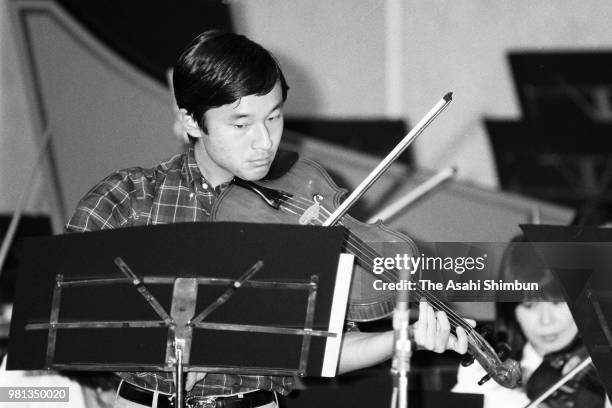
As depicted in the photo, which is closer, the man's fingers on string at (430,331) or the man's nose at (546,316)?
the man's fingers on string at (430,331)

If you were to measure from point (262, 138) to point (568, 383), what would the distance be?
0.98m

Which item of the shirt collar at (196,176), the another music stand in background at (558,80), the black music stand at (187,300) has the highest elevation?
the another music stand in background at (558,80)

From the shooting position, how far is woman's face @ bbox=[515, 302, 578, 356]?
2.24 metres

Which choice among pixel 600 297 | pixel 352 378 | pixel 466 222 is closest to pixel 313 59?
pixel 466 222

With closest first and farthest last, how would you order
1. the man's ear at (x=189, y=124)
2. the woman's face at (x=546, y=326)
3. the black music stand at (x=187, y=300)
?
the black music stand at (x=187, y=300) < the man's ear at (x=189, y=124) < the woman's face at (x=546, y=326)

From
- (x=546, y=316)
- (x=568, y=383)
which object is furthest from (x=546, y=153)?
(x=568, y=383)

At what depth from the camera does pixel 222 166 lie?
1546 mm

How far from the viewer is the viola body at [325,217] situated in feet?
4.77

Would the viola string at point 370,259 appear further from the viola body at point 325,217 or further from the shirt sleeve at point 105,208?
the shirt sleeve at point 105,208

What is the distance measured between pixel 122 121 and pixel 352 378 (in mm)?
1004

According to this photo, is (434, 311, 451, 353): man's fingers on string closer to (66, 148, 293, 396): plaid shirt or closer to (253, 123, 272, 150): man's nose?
(66, 148, 293, 396): plaid shirt

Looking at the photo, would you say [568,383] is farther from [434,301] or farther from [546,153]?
[546,153]

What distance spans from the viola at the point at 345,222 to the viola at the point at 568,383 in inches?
19.1


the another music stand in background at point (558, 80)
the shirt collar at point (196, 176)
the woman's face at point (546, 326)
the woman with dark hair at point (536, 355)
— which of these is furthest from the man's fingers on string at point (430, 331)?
the another music stand in background at point (558, 80)
